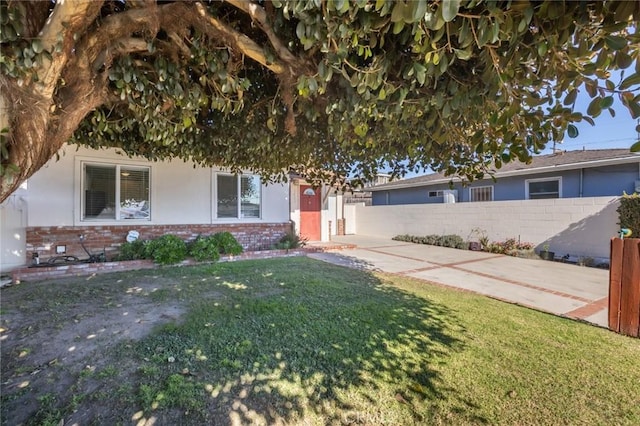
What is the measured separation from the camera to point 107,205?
7.86m

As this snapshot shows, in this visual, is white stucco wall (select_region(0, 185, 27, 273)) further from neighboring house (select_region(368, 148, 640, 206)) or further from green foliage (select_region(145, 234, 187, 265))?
neighboring house (select_region(368, 148, 640, 206))

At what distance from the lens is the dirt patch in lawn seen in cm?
238

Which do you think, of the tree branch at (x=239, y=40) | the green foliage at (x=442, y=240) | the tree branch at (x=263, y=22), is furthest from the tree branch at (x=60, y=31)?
the green foliage at (x=442, y=240)

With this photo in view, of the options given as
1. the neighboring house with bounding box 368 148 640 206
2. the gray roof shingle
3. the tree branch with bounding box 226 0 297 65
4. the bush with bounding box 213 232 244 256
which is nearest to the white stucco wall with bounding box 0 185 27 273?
the bush with bounding box 213 232 244 256

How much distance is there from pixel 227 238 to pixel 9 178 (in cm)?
686

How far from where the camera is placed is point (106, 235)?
771 cm

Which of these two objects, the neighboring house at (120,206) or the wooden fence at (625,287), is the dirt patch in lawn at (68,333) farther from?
the wooden fence at (625,287)

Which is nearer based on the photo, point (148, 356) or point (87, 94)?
point (87, 94)

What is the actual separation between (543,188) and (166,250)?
1375cm

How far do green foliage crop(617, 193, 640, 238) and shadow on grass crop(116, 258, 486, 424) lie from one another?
23.4 feet

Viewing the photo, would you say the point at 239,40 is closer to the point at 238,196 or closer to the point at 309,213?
the point at 238,196

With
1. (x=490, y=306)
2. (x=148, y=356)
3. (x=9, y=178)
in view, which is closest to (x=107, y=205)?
(x=148, y=356)

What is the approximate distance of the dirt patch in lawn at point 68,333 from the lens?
2.38 m

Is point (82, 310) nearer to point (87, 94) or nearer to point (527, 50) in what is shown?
point (87, 94)
